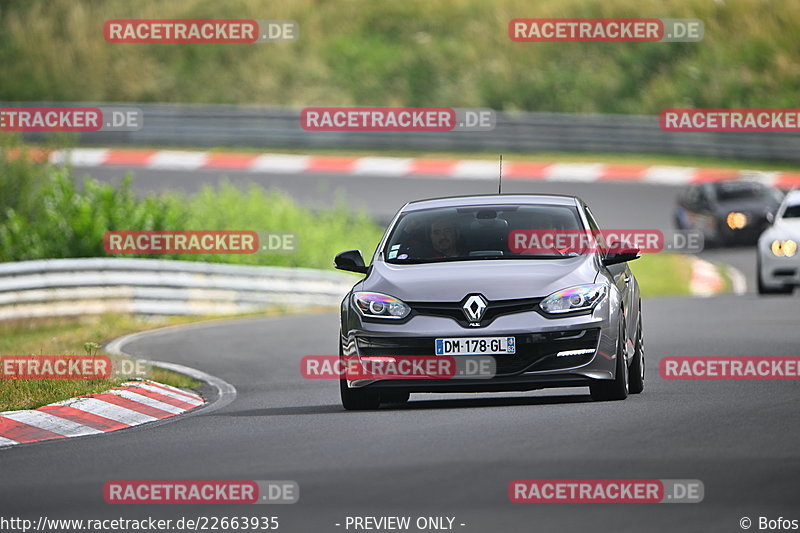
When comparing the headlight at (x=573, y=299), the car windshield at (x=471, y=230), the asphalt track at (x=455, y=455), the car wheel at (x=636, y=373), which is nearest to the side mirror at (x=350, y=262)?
the car windshield at (x=471, y=230)

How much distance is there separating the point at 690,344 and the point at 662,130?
2140 centimetres

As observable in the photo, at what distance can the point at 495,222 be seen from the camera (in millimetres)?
12547

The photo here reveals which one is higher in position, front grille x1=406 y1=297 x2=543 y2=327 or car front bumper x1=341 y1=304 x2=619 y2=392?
front grille x1=406 y1=297 x2=543 y2=327

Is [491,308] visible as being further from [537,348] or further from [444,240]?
[444,240]

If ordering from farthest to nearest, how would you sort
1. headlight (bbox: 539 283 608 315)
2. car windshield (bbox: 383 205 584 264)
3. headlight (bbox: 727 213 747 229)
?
headlight (bbox: 727 213 747 229) < car windshield (bbox: 383 205 584 264) < headlight (bbox: 539 283 608 315)

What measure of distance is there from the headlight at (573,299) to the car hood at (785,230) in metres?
10.9

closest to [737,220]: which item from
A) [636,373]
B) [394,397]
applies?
[636,373]

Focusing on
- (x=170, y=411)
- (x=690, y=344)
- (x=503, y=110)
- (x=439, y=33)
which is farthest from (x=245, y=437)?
(x=439, y=33)

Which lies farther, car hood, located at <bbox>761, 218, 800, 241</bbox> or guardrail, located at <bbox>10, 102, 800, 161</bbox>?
guardrail, located at <bbox>10, 102, 800, 161</bbox>

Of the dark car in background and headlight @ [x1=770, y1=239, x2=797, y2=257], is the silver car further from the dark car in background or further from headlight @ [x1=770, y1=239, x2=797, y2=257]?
the dark car in background

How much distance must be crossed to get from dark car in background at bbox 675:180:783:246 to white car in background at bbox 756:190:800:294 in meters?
7.14

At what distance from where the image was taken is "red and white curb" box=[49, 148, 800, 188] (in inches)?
1393

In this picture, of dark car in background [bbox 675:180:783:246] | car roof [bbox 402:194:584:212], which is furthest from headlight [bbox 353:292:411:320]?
dark car in background [bbox 675:180:783:246]

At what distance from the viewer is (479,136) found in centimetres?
3819
